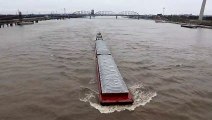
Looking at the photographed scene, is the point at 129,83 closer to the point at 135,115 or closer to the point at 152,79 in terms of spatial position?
the point at 152,79

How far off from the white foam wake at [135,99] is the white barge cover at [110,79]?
1116 mm

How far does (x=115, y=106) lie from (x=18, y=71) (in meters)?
14.5

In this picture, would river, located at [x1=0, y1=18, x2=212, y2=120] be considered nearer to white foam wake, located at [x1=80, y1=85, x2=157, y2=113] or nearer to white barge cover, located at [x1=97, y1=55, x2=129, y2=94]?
white foam wake, located at [x1=80, y1=85, x2=157, y2=113]

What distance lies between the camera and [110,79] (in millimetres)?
19594

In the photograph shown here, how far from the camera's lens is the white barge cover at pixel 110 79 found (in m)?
17.2

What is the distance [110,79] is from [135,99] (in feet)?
8.54

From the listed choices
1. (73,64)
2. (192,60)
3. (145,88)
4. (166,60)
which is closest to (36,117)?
(145,88)

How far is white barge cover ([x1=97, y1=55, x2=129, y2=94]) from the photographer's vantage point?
17.2 meters

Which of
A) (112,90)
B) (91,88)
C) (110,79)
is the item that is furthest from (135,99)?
(91,88)

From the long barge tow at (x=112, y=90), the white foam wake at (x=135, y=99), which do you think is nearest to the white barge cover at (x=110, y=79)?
the long barge tow at (x=112, y=90)

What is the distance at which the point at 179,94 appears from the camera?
2048cm

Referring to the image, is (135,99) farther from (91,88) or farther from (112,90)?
(91,88)

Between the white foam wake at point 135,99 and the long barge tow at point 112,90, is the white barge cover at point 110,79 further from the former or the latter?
the white foam wake at point 135,99

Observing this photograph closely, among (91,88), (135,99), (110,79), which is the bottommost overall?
(91,88)
